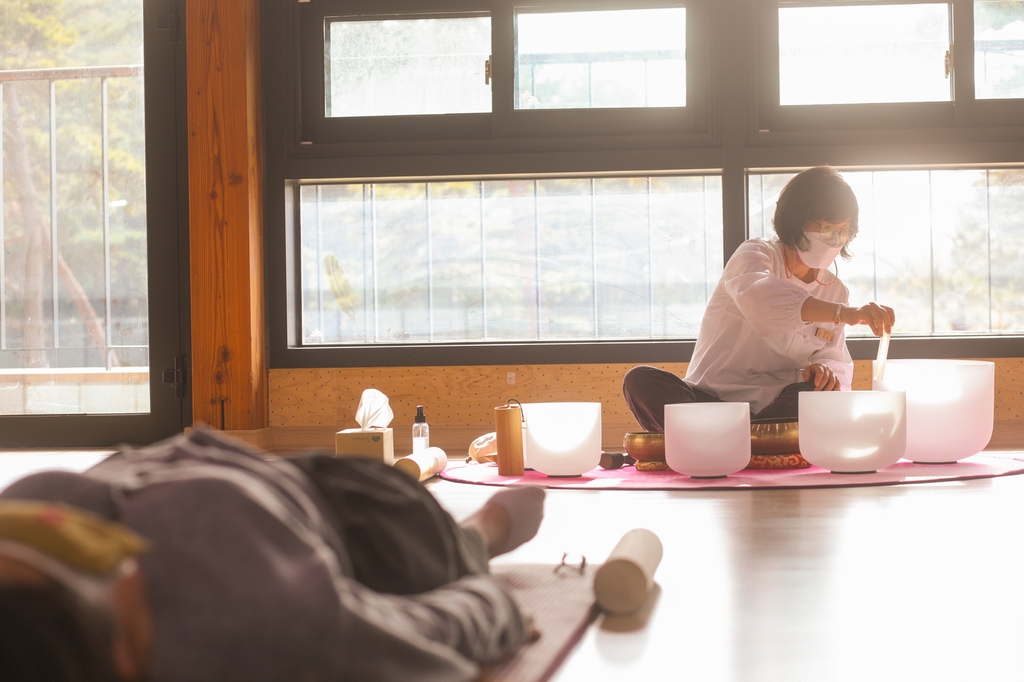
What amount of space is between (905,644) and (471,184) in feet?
9.29

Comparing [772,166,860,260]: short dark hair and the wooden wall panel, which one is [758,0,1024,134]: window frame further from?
[772,166,860,260]: short dark hair

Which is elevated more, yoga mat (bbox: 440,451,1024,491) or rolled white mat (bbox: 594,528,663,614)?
rolled white mat (bbox: 594,528,663,614)

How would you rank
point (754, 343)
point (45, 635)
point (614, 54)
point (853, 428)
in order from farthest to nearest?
point (614, 54)
point (754, 343)
point (853, 428)
point (45, 635)

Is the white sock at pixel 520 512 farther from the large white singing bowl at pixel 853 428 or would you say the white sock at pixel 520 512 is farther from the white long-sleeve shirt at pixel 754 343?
the white long-sleeve shirt at pixel 754 343

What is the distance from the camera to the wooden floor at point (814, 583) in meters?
0.82

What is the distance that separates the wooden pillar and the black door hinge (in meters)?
0.11

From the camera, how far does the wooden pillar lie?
330cm

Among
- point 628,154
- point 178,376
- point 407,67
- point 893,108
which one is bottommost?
point 178,376

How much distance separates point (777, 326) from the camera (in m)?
2.31

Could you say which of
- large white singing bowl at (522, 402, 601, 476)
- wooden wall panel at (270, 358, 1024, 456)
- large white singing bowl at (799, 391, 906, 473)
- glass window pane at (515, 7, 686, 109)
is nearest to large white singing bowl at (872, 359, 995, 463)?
large white singing bowl at (799, 391, 906, 473)

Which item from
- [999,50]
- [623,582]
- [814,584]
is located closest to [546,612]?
[623,582]

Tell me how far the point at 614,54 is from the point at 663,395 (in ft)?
5.06

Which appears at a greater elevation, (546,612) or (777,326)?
(777,326)

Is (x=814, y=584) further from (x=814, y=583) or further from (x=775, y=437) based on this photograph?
(x=775, y=437)
